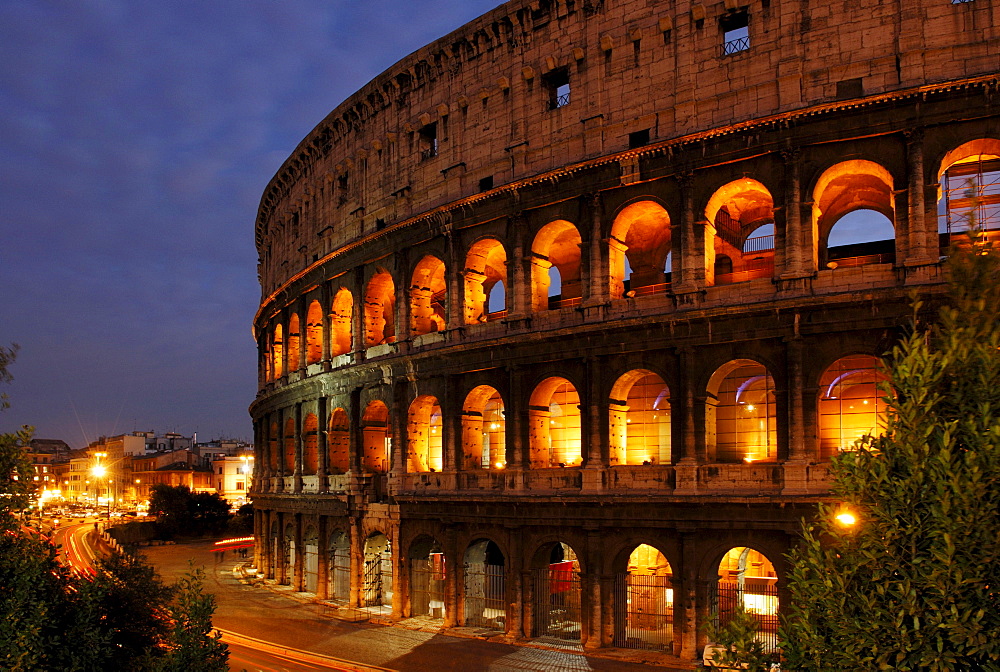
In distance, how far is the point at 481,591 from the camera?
86.4 feet

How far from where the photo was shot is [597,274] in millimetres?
23984

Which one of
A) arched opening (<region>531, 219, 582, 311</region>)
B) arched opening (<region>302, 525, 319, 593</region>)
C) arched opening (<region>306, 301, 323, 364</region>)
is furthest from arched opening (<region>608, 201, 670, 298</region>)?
arched opening (<region>302, 525, 319, 593</region>)

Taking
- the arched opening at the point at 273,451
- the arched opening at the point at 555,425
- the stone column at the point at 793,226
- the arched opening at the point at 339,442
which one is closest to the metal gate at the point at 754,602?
the arched opening at the point at 555,425

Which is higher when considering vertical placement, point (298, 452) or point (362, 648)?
point (298, 452)

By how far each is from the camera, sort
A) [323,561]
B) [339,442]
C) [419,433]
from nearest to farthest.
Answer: [419,433], [323,561], [339,442]

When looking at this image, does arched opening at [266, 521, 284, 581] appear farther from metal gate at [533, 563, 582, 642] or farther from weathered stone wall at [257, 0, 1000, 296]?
metal gate at [533, 563, 582, 642]

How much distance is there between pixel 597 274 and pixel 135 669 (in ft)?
52.5

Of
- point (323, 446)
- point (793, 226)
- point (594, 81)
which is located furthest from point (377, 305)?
point (793, 226)

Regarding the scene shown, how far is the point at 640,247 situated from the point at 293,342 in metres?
19.4

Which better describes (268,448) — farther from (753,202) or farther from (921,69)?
(921,69)

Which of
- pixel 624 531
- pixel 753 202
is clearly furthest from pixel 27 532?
pixel 753 202

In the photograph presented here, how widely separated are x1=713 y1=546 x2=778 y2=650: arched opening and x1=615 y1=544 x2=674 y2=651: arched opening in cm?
143

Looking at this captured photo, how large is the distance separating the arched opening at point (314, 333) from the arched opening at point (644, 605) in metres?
17.5

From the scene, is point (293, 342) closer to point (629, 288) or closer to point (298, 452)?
point (298, 452)
